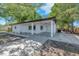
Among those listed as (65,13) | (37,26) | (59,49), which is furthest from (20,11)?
(59,49)

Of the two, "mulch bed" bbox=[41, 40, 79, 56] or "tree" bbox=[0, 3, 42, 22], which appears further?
"tree" bbox=[0, 3, 42, 22]

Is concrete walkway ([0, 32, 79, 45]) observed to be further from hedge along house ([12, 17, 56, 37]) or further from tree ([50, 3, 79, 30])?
tree ([50, 3, 79, 30])

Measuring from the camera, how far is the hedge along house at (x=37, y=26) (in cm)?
311

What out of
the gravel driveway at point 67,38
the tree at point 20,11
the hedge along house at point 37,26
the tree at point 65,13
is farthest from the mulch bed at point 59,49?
the tree at point 20,11

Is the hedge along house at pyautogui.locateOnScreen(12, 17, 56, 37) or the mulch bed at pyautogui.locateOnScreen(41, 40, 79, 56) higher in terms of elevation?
the hedge along house at pyautogui.locateOnScreen(12, 17, 56, 37)

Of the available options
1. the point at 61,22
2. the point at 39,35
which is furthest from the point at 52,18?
the point at 39,35

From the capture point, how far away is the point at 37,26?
10.5 feet

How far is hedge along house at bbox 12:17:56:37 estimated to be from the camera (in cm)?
311

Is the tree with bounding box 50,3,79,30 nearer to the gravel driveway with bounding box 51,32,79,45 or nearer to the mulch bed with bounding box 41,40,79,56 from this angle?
the gravel driveway with bounding box 51,32,79,45

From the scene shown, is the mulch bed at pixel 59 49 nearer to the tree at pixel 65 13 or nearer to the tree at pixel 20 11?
the tree at pixel 65 13

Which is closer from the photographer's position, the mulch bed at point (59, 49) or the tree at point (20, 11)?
the mulch bed at point (59, 49)

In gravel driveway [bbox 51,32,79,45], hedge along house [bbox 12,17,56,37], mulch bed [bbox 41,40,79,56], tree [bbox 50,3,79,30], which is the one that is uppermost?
tree [bbox 50,3,79,30]

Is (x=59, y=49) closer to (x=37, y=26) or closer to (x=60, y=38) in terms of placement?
(x=60, y=38)

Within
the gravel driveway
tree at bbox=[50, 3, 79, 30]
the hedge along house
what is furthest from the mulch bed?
tree at bbox=[50, 3, 79, 30]
